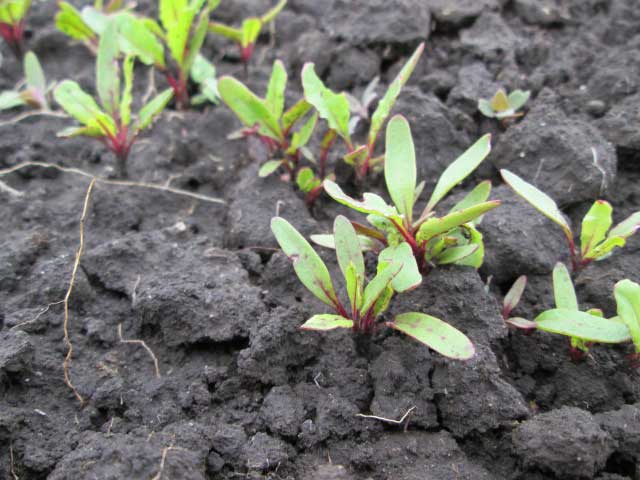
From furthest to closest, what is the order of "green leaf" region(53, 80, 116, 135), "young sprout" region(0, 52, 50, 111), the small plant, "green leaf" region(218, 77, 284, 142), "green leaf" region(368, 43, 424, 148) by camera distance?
"young sprout" region(0, 52, 50, 111) < the small plant < "green leaf" region(53, 80, 116, 135) < "green leaf" region(218, 77, 284, 142) < "green leaf" region(368, 43, 424, 148)

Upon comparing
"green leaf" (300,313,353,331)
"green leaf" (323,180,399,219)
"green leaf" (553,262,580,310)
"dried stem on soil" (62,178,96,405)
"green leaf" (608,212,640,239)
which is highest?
"green leaf" (323,180,399,219)

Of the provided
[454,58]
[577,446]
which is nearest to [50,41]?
[454,58]

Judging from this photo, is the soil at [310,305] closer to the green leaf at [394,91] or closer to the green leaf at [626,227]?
the green leaf at [626,227]

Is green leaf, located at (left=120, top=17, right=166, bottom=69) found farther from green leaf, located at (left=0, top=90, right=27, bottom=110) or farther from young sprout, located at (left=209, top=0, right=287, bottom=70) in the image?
green leaf, located at (left=0, top=90, right=27, bottom=110)

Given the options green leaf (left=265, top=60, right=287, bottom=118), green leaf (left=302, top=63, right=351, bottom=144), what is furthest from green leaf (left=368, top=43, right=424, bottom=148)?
green leaf (left=265, top=60, right=287, bottom=118)

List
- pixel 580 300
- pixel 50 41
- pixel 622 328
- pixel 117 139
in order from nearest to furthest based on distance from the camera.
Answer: pixel 622 328, pixel 580 300, pixel 117 139, pixel 50 41

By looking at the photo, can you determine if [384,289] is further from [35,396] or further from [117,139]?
[117,139]
